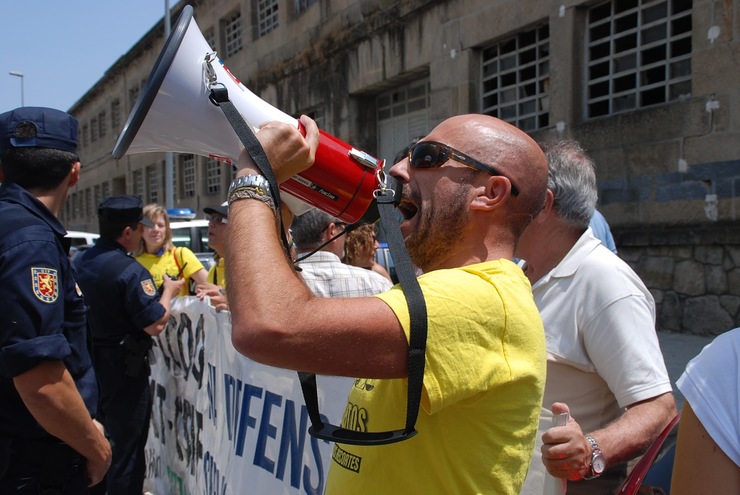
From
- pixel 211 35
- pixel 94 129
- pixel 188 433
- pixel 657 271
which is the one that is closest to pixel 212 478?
pixel 188 433

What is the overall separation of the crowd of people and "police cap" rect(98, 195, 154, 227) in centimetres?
130

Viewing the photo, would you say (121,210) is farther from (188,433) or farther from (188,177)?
(188,177)

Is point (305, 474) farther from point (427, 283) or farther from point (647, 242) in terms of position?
point (647, 242)

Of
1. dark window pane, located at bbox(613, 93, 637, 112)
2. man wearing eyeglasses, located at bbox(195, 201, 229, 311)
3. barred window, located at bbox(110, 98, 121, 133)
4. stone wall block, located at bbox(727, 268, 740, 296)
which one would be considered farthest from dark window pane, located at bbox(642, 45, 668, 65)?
barred window, located at bbox(110, 98, 121, 133)

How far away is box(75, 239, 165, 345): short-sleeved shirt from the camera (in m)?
3.46

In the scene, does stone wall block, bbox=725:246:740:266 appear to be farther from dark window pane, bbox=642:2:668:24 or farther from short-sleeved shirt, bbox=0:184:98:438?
short-sleeved shirt, bbox=0:184:98:438

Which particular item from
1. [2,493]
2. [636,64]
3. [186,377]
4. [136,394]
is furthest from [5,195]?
[636,64]

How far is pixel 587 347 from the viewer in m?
→ 2.02

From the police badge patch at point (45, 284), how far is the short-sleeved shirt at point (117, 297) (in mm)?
1360

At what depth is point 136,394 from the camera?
3578 mm

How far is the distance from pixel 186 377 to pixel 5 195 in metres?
1.91

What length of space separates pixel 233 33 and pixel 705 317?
614 inches

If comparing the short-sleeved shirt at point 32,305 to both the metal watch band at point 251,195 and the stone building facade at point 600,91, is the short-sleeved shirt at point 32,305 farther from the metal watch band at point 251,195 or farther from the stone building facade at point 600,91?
the stone building facade at point 600,91

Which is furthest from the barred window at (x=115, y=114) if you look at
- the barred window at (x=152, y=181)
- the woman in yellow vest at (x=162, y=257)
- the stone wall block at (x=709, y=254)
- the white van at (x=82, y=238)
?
the stone wall block at (x=709, y=254)
